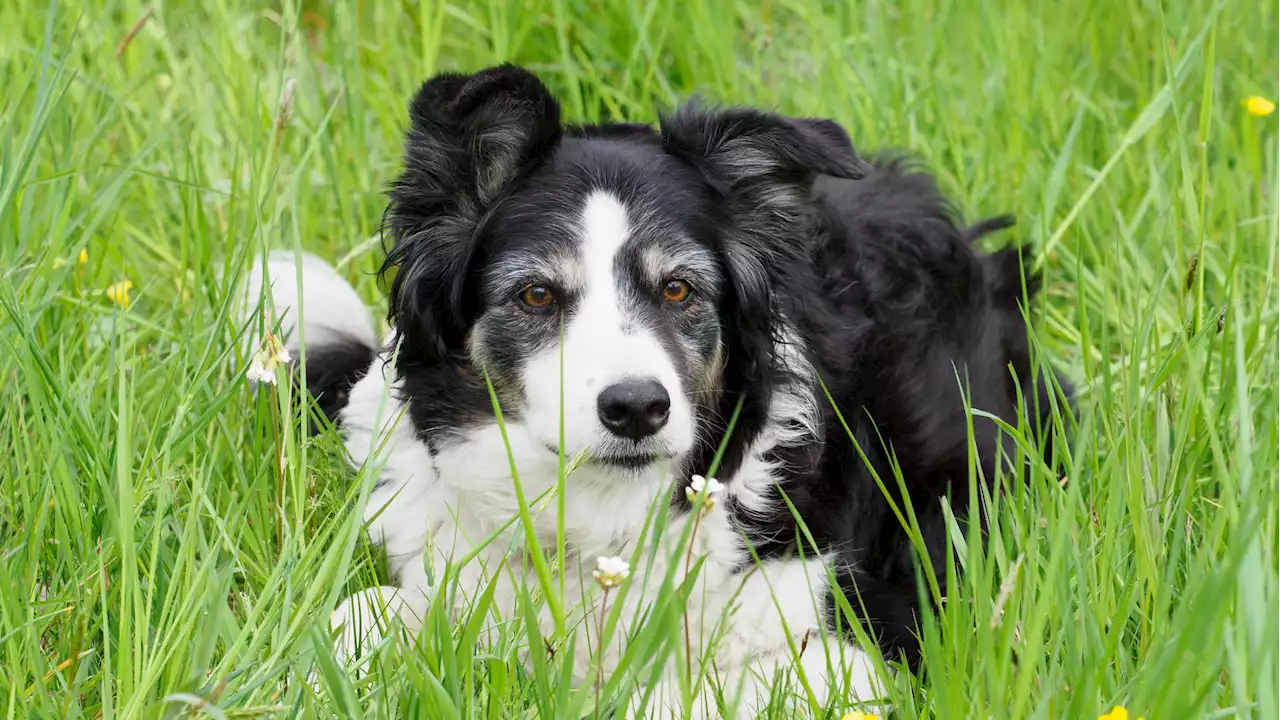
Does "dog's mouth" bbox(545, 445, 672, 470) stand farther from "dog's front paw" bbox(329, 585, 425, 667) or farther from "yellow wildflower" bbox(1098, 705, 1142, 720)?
"yellow wildflower" bbox(1098, 705, 1142, 720)

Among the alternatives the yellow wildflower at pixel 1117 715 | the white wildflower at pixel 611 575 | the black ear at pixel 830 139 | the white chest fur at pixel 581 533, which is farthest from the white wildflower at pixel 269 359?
the yellow wildflower at pixel 1117 715

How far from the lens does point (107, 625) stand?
2219mm

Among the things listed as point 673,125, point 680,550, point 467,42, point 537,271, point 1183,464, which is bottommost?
point 1183,464

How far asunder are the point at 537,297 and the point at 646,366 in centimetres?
40

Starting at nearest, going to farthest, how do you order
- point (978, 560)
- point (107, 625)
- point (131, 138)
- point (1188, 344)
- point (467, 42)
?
1. point (978, 560)
2. point (107, 625)
3. point (1188, 344)
4. point (131, 138)
5. point (467, 42)

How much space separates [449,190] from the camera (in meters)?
3.12

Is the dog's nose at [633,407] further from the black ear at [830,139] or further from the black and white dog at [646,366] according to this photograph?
the black ear at [830,139]

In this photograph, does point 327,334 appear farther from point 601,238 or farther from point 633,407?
point 633,407

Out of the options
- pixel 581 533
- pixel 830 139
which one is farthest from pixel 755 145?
pixel 581 533

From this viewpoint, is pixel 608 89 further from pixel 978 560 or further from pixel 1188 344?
pixel 978 560

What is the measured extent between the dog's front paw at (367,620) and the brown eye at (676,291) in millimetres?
877

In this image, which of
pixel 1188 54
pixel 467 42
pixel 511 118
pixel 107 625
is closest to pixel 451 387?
pixel 511 118

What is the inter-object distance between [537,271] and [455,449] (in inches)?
20.6

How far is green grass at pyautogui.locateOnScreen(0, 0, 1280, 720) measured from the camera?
2090 mm
